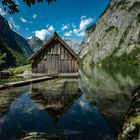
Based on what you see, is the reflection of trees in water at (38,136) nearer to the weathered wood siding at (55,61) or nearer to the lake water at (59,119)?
the lake water at (59,119)

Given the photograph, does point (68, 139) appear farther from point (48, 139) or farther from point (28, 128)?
point (28, 128)

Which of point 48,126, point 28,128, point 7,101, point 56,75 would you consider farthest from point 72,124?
point 56,75

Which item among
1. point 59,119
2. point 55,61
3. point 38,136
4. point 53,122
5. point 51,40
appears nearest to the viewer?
point 38,136

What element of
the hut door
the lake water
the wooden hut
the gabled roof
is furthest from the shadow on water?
the hut door

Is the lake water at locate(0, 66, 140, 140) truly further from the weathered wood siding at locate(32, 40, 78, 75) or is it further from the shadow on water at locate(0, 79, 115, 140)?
the weathered wood siding at locate(32, 40, 78, 75)

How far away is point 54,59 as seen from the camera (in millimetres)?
34562

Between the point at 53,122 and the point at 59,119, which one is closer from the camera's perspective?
the point at 53,122

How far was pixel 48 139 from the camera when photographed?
7191 mm

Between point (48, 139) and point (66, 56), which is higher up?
point (66, 56)

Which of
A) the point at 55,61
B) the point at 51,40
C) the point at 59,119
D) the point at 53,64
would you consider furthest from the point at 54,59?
the point at 59,119

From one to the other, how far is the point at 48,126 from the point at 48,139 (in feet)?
5.34

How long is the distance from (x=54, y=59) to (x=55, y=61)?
32cm

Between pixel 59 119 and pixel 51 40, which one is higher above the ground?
pixel 51 40

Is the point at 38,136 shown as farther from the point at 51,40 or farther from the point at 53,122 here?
the point at 51,40
